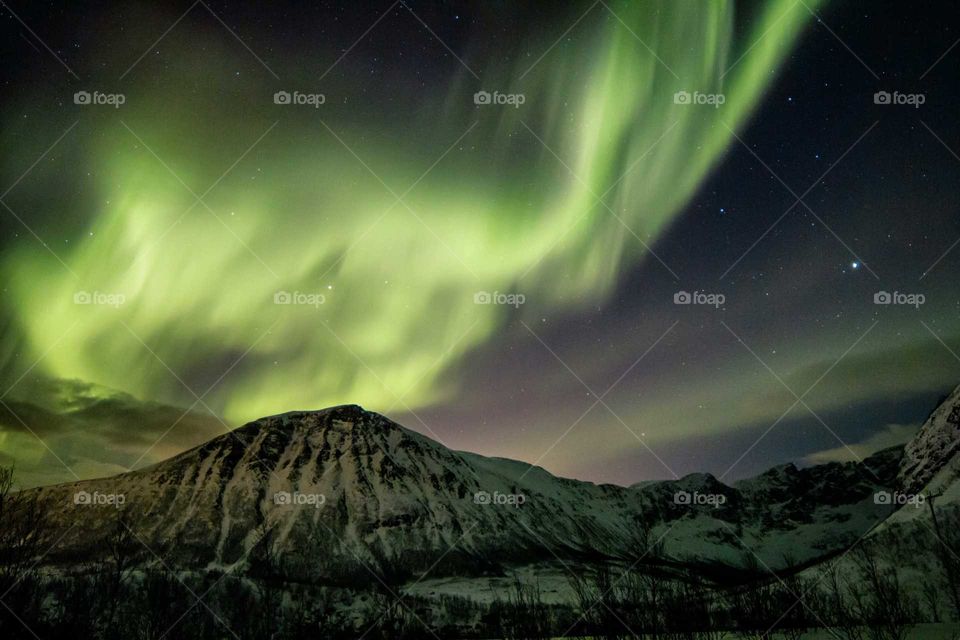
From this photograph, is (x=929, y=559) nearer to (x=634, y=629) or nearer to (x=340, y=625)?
(x=634, y=629)

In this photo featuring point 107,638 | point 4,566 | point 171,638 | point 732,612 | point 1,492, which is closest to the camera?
point 1,492

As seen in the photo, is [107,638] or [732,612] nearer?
[107,638]

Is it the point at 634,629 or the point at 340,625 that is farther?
the point at 340,625

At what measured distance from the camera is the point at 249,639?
12788 centimetres

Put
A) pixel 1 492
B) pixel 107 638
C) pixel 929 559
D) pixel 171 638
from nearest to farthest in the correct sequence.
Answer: pixel 1 492 → pixel 107 638 → pixel 171 638 → pixel 929 559

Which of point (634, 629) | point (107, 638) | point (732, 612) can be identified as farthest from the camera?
point (732, 612)

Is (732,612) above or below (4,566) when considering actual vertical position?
below

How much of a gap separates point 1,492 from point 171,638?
10252 centimetres

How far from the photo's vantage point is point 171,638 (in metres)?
121

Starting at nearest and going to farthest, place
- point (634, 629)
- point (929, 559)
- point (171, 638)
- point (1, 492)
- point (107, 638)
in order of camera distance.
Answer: point (1, 492) < point (634, 629) < point (107, 638) < point (171, 638) < point (929, 559)

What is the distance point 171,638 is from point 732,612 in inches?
4672

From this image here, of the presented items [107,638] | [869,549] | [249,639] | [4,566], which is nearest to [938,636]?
[4,566]

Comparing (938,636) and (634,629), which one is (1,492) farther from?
(938,636)

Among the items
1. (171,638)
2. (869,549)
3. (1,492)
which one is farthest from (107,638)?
(869,549)
